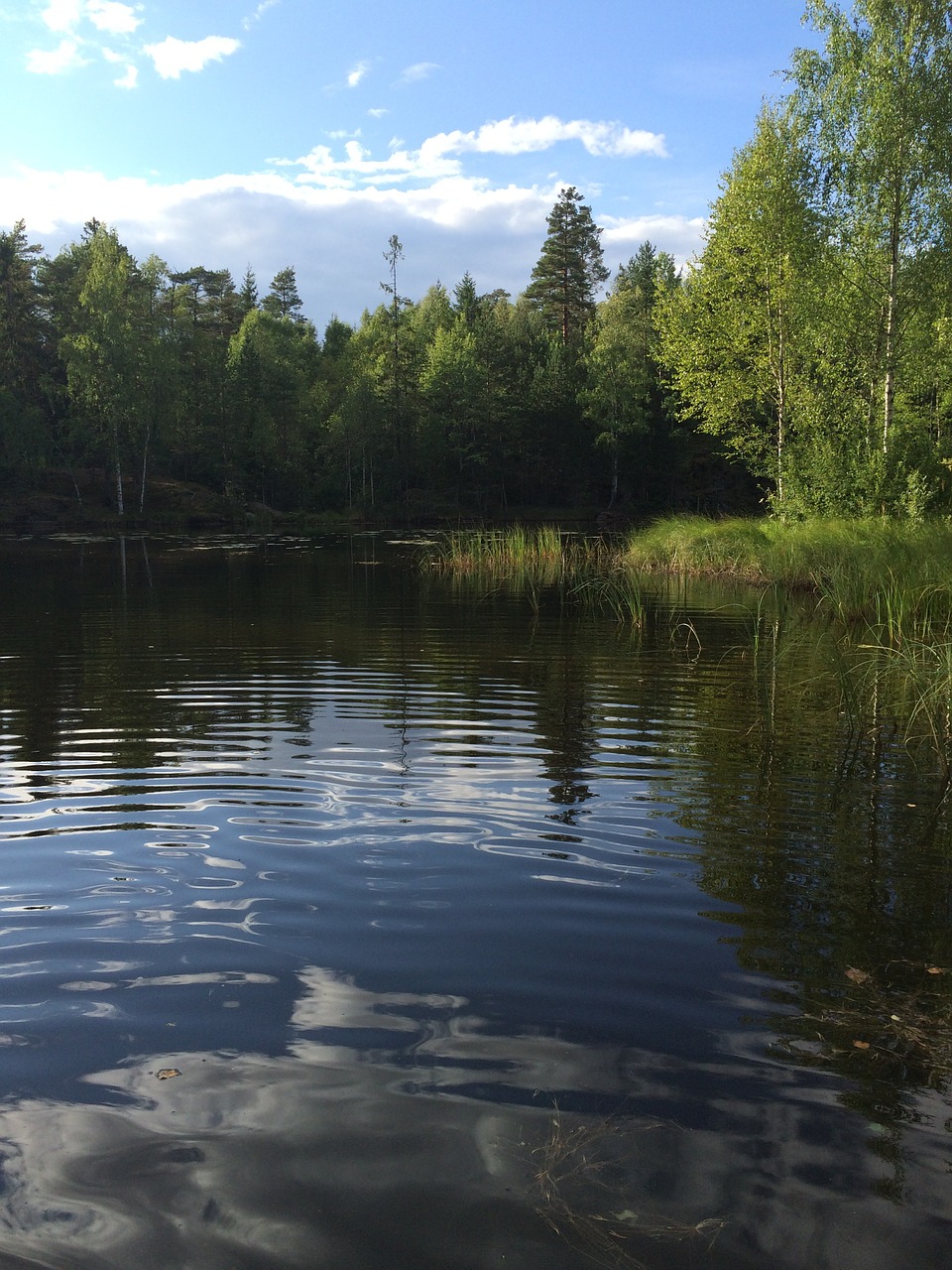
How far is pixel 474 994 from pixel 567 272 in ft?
276

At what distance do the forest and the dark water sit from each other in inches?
642

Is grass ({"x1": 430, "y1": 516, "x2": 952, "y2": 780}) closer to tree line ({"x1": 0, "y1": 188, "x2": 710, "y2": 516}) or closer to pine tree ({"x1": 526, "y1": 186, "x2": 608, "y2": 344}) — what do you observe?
tree line ({"x1": 0, "y1": 188, "x2": 710, "y2": 516})

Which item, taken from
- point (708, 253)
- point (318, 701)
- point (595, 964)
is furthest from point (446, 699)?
point (708, 253)

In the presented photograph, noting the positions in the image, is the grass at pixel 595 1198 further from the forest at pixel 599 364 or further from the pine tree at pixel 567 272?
the pine tree at pixel 567 272

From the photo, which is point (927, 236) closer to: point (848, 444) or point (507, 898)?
point (848, 444)

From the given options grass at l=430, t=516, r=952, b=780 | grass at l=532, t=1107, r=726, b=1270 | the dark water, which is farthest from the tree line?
grass at l=532, t=1107, r=726, b=1270

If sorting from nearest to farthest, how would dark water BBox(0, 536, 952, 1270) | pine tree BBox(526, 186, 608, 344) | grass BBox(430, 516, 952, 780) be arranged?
dark water BBox(0, 536, 952, 1270) < grass BBox(430, 516, 952, 780) < pine tree BBox(526, 186, 608, 344)

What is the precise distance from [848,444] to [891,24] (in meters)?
10.3

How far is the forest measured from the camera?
2217cm

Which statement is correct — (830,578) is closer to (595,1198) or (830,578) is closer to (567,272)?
(595,1198)

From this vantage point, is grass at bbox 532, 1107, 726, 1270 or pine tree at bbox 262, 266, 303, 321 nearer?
grass at bbox 532, 1107, 726, 1270

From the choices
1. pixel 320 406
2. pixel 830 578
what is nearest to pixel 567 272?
pixel 320 406

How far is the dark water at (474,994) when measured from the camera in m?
2.60

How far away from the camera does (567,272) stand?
3177 inches
